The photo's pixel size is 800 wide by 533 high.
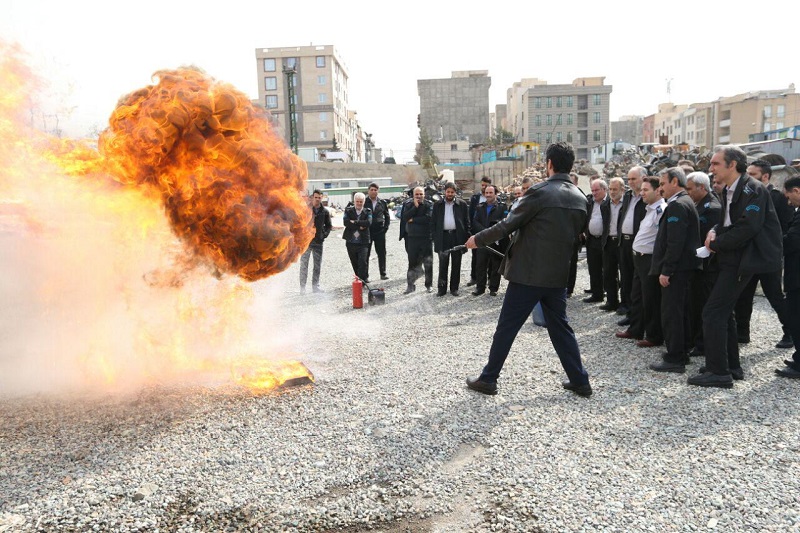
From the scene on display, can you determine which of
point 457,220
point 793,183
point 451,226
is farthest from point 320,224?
point 793,183

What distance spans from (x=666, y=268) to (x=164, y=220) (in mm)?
5572

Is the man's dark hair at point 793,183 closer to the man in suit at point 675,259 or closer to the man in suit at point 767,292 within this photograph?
the man in suit at point 767,292


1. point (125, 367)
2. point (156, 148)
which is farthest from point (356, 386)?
point (156, 148)

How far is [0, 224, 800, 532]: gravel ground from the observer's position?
138 inches

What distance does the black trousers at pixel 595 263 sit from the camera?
983 centimetres

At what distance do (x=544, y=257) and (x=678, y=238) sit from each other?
1.91 meters

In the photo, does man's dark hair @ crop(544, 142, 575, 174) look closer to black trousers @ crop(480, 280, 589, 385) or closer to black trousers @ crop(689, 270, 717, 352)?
black trousers @ crop(480, 280, 589, 385)

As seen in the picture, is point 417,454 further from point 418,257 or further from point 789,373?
point 418,257

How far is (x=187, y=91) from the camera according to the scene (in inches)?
211

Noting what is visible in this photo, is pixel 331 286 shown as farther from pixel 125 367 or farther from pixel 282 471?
pixel 282 471

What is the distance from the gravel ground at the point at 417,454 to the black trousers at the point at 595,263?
3.59m

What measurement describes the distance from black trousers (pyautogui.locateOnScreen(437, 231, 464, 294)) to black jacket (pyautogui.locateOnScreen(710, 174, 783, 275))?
581cm

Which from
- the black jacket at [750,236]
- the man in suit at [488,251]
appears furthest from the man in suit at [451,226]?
the black jacket at [750,236]

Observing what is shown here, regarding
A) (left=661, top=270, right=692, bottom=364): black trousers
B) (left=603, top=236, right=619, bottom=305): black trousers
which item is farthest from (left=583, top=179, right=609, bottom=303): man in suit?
(left=661, top=270, right=692, bottom=364): black trousers
